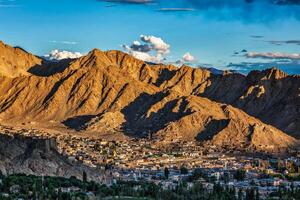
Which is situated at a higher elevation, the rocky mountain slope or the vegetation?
Result: the rocky mountain slope

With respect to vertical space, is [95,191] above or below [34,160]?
below

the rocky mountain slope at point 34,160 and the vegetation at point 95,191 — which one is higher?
the rocky mountain slope at point 34,160

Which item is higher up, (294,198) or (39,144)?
(39,144)

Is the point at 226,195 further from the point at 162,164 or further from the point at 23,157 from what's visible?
the point at 162,164

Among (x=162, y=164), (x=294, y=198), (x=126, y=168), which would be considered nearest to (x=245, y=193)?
(x=294, y=198)

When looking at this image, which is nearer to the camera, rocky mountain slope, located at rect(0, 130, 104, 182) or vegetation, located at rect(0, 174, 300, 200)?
vegetation, located at rect(0, 174, 300, 200)

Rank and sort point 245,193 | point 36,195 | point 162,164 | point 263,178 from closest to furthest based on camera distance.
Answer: point 36,195 < point 245,193 < point 263,178 < point 162,164

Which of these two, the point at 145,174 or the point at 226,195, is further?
the point at 145,174

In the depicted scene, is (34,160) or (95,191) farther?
(34,160)

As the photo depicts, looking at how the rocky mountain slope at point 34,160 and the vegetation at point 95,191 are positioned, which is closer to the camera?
the vegetation at point 95,191

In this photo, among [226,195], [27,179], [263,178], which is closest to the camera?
[27,179]

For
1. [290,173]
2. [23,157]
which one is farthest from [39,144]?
[290,173]
